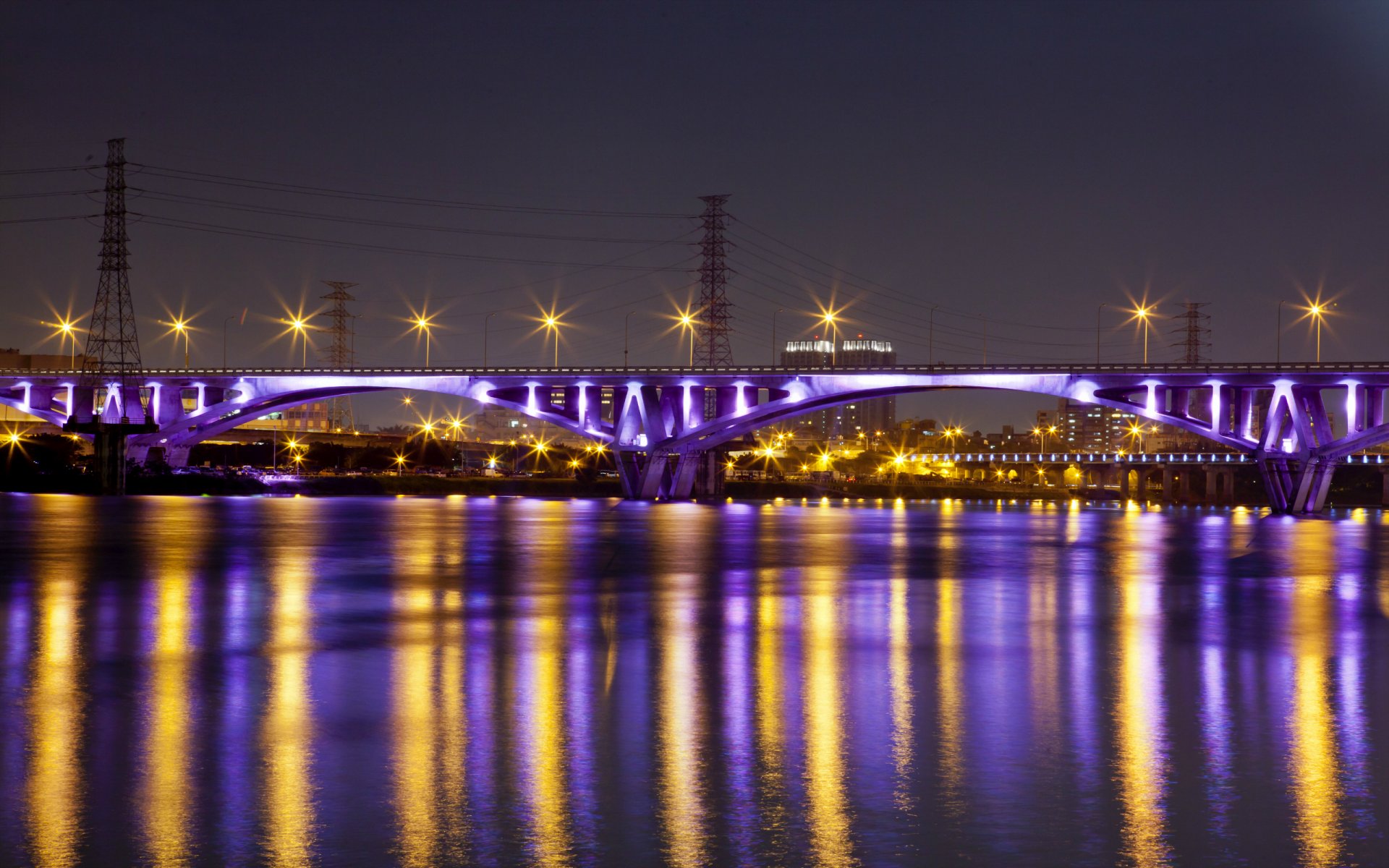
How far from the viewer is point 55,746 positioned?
11906 millimetres

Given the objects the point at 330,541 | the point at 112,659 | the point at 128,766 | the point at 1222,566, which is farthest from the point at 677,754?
the point at 330,541

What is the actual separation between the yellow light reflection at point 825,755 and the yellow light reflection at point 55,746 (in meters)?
4.63

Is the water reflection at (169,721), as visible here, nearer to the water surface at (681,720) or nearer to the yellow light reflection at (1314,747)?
the water surface at (681,720)

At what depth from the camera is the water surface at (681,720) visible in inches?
367

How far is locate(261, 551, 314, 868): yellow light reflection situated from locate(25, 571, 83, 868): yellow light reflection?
1245mm

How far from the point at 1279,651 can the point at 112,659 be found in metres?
15.4

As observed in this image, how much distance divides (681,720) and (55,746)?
17.7 ft

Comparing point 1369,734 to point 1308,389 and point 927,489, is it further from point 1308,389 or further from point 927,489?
point 927,489

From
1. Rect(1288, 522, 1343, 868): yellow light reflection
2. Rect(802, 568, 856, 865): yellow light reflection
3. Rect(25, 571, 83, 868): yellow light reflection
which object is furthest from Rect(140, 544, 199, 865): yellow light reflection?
Rect(1288, 522, 1343, 868): yellow light reflection

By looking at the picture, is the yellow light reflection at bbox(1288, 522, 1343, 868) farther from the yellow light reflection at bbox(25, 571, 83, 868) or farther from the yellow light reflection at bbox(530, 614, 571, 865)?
the yellow light reflection at bbox(25, 571, 83, 868)

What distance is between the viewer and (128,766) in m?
11.2

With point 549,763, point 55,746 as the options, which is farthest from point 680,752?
point 55,746

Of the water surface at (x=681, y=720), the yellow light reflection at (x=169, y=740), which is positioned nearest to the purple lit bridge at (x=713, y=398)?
the water surface at (x=681, y=720)

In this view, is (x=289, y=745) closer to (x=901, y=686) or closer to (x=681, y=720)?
(x=681, y=720)
